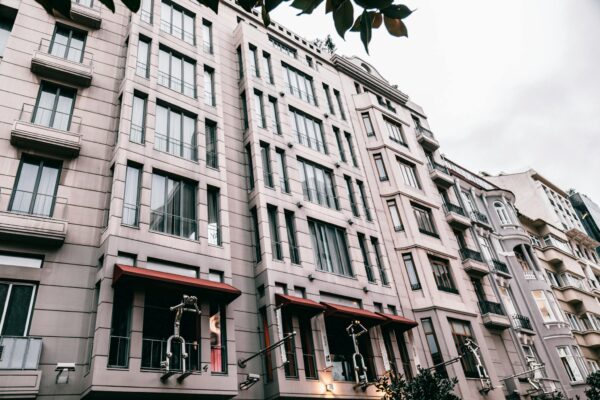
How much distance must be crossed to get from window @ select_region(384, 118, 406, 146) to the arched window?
10.6 meters

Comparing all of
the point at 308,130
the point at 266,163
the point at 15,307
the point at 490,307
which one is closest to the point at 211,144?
the point at 266,163

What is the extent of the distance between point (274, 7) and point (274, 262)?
15611mm

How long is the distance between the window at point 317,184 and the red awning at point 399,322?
251 inches

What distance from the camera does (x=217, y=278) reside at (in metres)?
17.0

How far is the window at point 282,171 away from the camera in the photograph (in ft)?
71.4

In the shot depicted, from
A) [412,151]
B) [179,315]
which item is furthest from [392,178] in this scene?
[179,315]

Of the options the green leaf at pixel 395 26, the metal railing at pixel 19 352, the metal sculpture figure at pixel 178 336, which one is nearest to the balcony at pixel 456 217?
the metal sculpture figure at pixel 178 336

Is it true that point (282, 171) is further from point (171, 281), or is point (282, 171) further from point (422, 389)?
point (422, 389)

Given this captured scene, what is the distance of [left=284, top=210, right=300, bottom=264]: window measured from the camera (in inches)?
786

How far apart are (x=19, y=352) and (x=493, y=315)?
24279 mm

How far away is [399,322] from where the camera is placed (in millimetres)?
20688

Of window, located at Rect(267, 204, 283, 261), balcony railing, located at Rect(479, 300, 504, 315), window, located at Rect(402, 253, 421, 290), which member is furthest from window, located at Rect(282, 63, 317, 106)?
balcony railing, located at Rect(479, 300, 504, 315)

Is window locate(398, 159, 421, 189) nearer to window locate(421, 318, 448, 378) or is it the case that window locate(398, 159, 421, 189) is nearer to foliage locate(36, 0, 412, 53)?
window locate(421, 318, 448, 378)

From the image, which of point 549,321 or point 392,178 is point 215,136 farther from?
point 549,321
